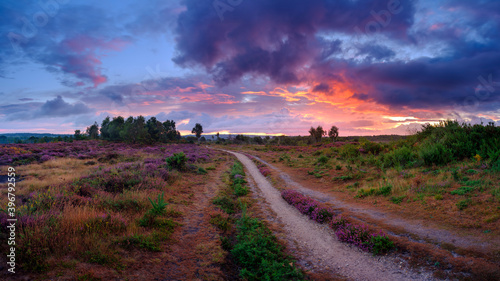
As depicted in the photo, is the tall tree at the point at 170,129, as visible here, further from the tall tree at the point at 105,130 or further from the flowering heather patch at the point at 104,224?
the flowering heather patch at the point at 104,224

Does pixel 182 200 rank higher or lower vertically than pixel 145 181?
lower

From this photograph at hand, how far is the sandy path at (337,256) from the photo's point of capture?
227 inches

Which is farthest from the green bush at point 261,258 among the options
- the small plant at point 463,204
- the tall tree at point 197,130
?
the tall tree at point 197,130

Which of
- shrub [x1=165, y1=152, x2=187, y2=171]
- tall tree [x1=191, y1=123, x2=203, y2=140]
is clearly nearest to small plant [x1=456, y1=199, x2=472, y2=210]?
shrub [x1=165, y1=152, x2=187, y2=171]

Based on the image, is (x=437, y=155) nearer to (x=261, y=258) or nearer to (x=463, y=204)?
(x=463, y=204)

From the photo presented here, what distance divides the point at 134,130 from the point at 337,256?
66.5 meters

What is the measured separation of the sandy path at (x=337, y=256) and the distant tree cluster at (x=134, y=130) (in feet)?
205

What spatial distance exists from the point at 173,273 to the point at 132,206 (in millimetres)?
5201

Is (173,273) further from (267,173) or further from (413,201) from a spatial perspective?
(267,173)

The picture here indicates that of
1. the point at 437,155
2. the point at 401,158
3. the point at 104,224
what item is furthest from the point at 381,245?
the point at 401,158

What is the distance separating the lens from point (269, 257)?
6406 millimetres

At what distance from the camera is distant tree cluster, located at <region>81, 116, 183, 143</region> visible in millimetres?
61438

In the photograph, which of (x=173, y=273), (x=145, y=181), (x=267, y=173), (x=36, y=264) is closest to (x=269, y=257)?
(x=173, y=273)

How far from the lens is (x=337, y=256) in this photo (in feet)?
22.5
